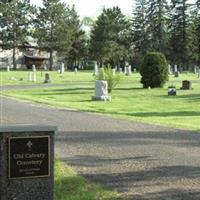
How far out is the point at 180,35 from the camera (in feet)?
339

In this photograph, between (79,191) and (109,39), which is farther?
(109,39)

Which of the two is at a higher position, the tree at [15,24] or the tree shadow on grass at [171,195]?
the tree at [15,24]

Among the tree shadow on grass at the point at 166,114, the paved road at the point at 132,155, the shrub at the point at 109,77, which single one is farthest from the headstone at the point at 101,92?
the paved road at the point at 132,155

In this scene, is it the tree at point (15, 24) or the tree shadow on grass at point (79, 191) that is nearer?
the tree shadow on grass at point (79, 191)

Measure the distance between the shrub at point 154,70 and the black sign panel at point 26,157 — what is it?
101 feet

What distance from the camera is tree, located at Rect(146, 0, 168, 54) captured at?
105 m

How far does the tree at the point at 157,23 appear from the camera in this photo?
10500 centimetres

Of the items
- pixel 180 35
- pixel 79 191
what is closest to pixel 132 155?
pixel 79 191

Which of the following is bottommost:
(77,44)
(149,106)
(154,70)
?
(149,106)

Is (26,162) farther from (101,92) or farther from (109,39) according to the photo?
(109,39)

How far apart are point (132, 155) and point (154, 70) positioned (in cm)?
2592

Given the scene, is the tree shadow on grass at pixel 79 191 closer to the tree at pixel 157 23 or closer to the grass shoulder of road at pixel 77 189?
the grass shoulder of road at pixel 77 189

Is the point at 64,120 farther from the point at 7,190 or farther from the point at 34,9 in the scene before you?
the point at 34,9

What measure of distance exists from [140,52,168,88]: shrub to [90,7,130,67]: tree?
57.8m
